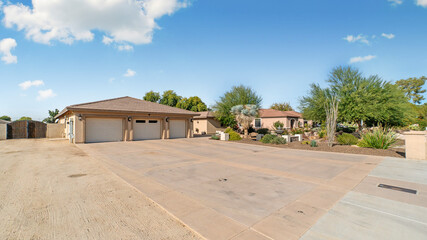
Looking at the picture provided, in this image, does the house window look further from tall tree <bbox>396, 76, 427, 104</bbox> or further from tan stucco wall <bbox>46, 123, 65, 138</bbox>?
tall tree <bbox>396, 76, 427, 104</bbox>

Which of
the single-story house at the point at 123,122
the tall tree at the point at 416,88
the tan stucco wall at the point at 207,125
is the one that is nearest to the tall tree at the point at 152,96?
the tan stucco wall at the point at 207,125

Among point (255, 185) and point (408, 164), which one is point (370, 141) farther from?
point (255, 185)

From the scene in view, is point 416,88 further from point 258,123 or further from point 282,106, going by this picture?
point 258,123

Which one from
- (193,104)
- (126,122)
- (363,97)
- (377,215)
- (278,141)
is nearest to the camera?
(377,215)

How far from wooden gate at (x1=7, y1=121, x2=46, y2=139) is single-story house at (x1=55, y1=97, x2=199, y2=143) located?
7.46 metres

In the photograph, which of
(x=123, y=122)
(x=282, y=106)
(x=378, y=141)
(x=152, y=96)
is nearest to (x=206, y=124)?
(x=123, y=122)


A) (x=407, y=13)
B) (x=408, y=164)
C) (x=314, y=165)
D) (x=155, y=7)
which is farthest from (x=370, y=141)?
(x=155, y=7)

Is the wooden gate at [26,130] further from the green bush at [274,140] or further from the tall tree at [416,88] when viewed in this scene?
the tall tree at [416,88]

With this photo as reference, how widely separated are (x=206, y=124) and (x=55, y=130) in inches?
766

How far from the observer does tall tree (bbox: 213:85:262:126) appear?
2689cm

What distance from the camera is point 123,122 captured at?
19453mm

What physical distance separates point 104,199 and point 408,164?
461 inches

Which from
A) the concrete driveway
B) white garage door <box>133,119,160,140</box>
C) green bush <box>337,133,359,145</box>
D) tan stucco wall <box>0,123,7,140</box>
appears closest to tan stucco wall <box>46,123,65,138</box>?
tan stucco wall <box>0,123,7,140</box>

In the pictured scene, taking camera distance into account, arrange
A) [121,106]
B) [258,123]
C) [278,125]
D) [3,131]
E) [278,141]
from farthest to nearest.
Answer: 1. [258,123]
2. [278,125]
3. [3,131]
4. [121,106]
5. [278,141]
